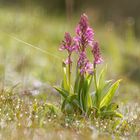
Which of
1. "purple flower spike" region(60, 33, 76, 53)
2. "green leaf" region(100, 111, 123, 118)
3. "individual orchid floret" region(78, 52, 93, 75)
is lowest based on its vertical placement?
"green leaf" region(100, 111, 123, 118)

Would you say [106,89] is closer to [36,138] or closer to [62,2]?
[36,138]

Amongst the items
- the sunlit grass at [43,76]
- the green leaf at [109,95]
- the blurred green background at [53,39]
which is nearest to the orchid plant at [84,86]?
the green leaf at [109,95]

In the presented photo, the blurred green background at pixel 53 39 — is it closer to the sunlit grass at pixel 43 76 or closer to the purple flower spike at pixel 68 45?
the sunlit grass at pixel 43 76

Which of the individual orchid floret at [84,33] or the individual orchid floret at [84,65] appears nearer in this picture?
the individual orchid floret at [84,33]

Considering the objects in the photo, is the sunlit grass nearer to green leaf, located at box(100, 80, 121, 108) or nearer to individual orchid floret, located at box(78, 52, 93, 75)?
green leaf, located at box(100, 80, 121, 108)

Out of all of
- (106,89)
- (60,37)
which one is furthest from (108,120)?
(60,37)

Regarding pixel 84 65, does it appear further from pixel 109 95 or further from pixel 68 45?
pixel 109 95

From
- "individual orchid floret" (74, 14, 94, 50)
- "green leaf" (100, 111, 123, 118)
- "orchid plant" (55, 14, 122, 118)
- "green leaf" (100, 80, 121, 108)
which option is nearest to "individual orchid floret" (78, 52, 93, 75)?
"orchid plant" (55, 14, 122, 118)
